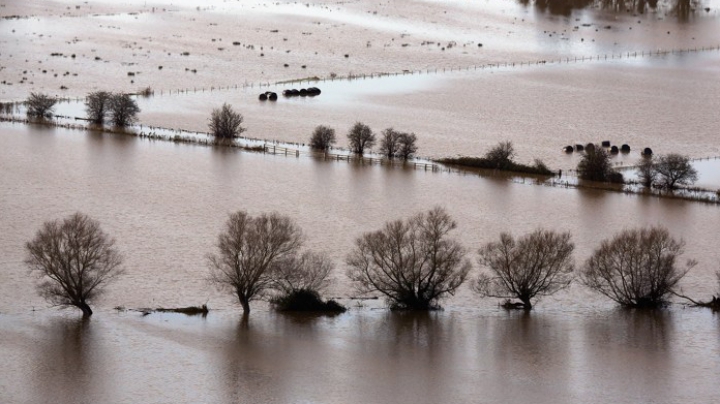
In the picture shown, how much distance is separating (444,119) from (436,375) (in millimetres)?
13981

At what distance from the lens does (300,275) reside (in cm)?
1497

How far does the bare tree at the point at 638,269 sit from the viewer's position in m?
15.2

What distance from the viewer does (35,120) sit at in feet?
83.5

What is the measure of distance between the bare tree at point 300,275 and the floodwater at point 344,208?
1.22ft

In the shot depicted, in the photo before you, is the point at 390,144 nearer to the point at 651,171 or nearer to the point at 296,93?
the point at 651,171

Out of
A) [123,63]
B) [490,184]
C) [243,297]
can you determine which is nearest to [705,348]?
[243,297]

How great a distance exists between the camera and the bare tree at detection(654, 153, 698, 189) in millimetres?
20828

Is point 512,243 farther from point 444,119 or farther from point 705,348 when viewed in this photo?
point 444,119

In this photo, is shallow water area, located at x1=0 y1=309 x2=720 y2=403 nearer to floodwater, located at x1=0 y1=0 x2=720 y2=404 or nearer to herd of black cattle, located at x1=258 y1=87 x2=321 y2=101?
floodwater, located at x1=0 y1=0 x2=720 y2=404

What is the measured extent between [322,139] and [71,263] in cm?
959

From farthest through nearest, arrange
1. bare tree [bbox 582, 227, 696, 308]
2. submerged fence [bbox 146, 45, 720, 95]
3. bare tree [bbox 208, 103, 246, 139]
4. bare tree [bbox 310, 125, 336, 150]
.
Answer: submerged fence [bbox 146, 45, 720, 95] → bare tree [bbox 208, 103, 246, 139] → bare tree [bbox 310, 125, 336, 150] → bare tree [bbox 582, 227, 696, 308]

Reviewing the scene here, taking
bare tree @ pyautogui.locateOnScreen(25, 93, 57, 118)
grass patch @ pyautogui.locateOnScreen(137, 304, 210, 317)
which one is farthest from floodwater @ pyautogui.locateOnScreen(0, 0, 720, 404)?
bare tree @ pyautogui.locateOnScreen(25, 93, 57, 118)

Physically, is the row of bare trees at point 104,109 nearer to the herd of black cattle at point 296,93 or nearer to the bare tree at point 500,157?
the herd of black cattle at point 296,93

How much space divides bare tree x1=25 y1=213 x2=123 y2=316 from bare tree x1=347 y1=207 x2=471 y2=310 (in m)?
3.06
